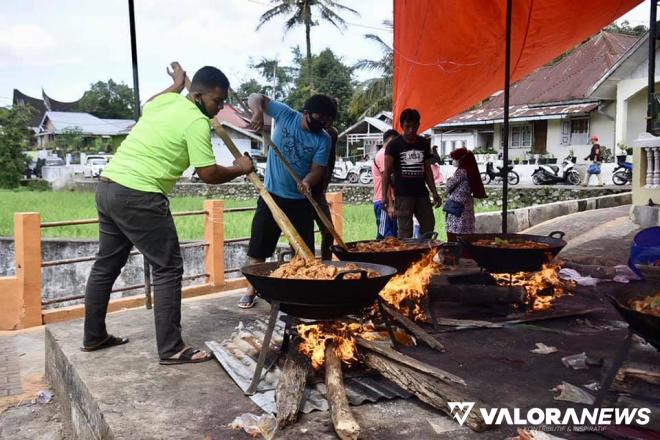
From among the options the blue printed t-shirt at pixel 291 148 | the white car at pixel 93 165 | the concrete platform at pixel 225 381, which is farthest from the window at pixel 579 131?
the white car at pixel 93 165

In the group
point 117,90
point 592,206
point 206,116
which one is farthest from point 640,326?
point 117,90

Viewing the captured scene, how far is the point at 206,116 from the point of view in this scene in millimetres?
3268

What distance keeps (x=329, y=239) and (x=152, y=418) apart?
2569 mm

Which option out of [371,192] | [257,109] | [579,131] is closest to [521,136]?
[579,131]

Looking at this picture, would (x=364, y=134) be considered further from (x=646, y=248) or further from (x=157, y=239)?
(x=157, y=239)

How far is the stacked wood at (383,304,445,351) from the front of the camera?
133 inches

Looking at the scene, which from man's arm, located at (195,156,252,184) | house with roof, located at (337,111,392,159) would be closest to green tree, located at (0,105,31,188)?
house with roof, located at (337,111,392,159)

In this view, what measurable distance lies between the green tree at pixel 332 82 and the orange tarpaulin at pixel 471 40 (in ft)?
92.5

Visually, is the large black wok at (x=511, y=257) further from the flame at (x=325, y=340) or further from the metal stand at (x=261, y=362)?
the metal stand at (x=261, y=362)

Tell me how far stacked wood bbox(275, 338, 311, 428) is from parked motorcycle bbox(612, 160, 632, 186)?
17.4 m

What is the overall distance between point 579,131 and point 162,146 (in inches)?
933

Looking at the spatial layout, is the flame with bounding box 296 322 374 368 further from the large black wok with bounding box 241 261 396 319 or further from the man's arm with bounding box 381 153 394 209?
the man's arm with bounding box 381 153 394 209

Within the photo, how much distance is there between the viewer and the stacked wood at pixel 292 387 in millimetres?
2449

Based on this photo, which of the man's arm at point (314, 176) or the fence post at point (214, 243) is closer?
the man's arm at point (314, 176)
